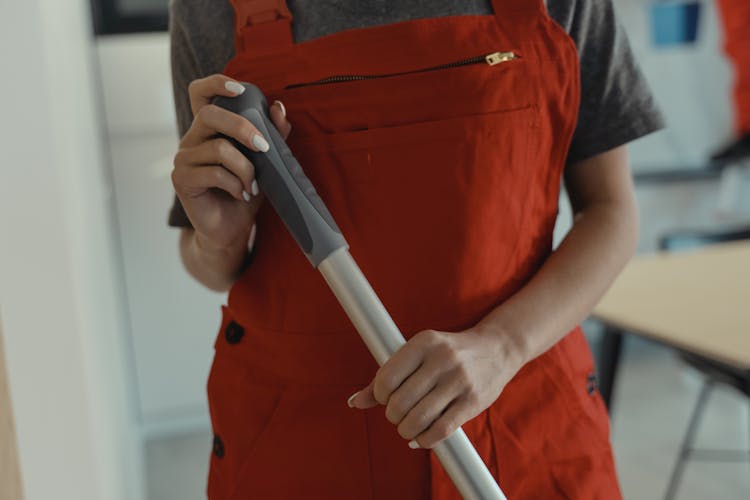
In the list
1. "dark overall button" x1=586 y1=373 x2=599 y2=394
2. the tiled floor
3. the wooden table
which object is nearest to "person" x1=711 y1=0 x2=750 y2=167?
the wooden table

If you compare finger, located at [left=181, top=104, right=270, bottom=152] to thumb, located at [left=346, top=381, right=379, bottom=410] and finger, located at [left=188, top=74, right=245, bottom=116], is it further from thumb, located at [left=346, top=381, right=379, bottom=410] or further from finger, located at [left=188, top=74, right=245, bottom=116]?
thumb, located at [left=346, top=381, right=379, bottom=410]

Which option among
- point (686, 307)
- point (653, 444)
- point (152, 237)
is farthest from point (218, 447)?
point (653, 444)

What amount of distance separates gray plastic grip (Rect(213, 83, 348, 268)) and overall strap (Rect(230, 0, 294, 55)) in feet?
0.28

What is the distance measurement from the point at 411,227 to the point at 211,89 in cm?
22

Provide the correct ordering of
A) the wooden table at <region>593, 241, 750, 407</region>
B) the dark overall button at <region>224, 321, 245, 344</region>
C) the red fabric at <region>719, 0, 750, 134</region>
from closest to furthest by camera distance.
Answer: the dark overall button at <region>224, 321, 245, 344</region>
the wooden table at <region>593, 241, 750, 407</region>
the red fabric at <region>719, 0, 750, 134</region>

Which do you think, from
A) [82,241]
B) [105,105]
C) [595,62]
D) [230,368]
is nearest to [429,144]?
[595,62]

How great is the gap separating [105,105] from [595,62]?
2253 mm

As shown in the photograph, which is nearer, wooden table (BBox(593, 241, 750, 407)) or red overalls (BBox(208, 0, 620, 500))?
red overalls (BBox(208, 0, 620, 500))

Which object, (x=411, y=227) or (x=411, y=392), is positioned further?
(x=411, y=227)

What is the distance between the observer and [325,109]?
2.50 ft

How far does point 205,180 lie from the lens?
2.30 feet

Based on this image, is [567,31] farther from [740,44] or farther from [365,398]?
[740,44]

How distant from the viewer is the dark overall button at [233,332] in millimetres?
852

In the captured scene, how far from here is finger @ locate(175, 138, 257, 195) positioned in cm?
68
